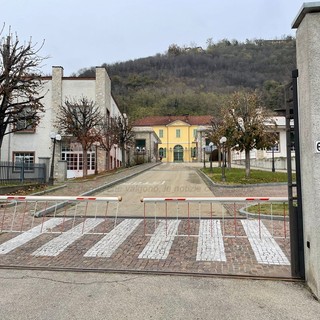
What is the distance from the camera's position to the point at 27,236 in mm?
8359

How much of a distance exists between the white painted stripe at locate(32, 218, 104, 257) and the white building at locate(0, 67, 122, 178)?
2767 cm

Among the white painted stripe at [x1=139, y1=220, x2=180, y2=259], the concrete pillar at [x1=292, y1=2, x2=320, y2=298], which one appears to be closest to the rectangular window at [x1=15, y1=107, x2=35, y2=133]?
the white painted stripe at [x1=139, y1=220, x2=180, y2=259]

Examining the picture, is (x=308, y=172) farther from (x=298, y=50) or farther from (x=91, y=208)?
(x=91, y=208)

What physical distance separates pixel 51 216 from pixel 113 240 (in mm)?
4359

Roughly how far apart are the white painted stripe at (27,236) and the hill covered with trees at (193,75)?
83.7 metres

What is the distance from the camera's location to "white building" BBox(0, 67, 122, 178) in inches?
→ 1452

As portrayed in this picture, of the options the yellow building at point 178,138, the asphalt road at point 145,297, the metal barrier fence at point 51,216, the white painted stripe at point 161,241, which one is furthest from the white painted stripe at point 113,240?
the yellow building at point 178,138

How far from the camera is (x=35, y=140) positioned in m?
37.1

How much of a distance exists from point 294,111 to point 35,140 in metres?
35.8

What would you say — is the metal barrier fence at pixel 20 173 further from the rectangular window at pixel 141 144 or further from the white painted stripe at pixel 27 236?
the rectangular window at pixel 141 144

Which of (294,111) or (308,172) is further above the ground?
(294,111)

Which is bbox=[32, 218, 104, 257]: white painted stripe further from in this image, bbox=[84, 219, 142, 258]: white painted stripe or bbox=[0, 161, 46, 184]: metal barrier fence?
bbox=[0, 161, 46, 184]: metal barrier fence

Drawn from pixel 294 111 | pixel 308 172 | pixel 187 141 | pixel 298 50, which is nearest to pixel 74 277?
pixel 308 172

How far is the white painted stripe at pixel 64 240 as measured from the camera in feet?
22.5
